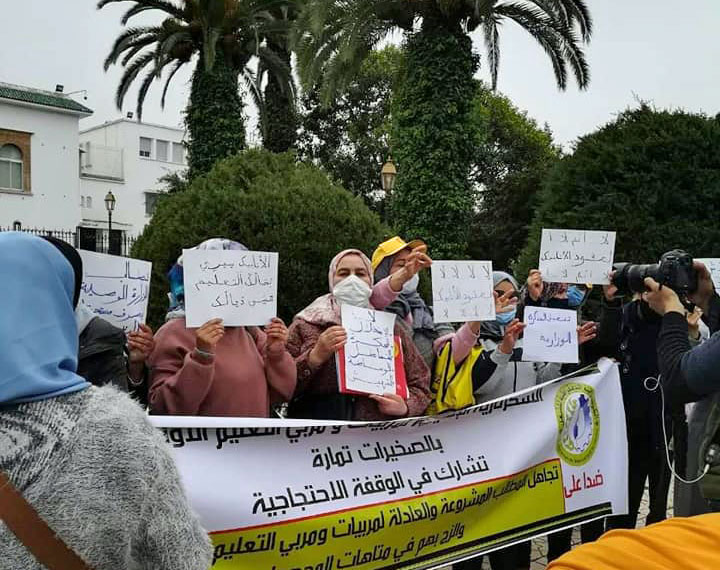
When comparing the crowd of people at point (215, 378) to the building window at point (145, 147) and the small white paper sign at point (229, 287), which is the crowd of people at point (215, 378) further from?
the building window at point (145, 147)

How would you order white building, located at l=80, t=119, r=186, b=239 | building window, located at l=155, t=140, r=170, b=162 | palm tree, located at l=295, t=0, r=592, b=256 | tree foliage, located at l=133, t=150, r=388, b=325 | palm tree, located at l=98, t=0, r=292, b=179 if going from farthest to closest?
1. building window, located at l=155, t=140, r=170, b=162
2. white building, located at l=80, t=119, r=186, b=239
3. palm tree, located at l=98, t=0, r=292, b=179
4. palm tree, located at l=295, t=0, r=592, b=256
5. tree foliage, located at l=133, t=150, r=388, b=325

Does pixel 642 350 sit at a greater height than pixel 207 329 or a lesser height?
lesser

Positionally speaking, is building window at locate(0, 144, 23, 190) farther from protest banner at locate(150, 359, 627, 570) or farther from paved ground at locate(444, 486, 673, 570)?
protest banner at locate(150, 359, 627, 570)

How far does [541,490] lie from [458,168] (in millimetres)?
13069

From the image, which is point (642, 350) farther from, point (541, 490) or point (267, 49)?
point (267, 49)

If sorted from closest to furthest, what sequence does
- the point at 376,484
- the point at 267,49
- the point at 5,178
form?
the point at 376,484
the point at 267,49
the point at 5,178

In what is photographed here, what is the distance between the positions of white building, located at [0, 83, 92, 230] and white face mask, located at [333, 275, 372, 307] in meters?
29.7

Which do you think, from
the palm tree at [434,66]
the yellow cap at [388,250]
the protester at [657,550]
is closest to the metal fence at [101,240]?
the palm tree at [434,66]

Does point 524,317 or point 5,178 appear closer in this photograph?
point 524,317

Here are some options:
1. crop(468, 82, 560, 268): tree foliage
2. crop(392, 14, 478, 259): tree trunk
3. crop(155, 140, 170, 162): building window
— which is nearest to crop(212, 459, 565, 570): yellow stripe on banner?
crop(392, 14, 478, 259): tree trunk

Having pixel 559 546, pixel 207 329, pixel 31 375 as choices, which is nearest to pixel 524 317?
pixel 559 546

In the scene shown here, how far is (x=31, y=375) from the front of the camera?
1264 mm

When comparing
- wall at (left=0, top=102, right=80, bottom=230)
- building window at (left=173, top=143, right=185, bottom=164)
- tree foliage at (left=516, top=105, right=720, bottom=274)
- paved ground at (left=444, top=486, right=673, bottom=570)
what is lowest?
paved ground at (left=444, top=486, right=673, bottom=570)

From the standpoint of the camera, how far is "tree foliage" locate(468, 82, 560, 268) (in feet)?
84.8
